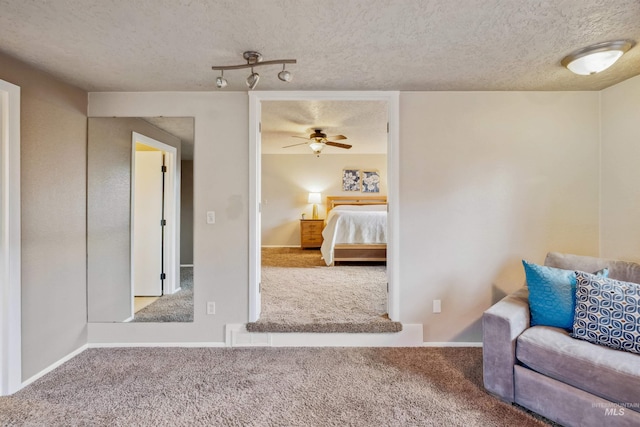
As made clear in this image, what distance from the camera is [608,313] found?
1647 mm

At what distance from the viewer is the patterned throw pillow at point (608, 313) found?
159 cm

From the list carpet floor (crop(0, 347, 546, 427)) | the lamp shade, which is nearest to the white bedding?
the lamp shade

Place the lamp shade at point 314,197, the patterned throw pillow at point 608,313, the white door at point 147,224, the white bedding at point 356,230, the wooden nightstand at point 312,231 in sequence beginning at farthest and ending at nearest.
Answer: the lamp shade at point 314,197 < the wooden nightstand at point 312,231 < the white bedding at point 356,230 < the white door at point 147,224 < the patterned throw pillow at point 608,313

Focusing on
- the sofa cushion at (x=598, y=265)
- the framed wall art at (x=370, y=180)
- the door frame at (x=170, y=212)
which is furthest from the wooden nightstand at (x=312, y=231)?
the sofa cushion at (x=598, y=265)

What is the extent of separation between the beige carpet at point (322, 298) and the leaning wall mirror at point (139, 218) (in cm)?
85

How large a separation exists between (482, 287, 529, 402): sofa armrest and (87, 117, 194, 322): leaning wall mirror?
234 centimetres

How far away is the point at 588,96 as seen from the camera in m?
2.49

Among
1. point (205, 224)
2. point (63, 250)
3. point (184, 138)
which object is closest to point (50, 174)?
point (63, 250)

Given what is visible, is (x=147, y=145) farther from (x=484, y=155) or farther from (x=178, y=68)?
(x=484, y=155)

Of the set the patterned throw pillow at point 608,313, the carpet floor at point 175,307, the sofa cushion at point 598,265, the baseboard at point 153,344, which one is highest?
the sofa cushion at point 598,265

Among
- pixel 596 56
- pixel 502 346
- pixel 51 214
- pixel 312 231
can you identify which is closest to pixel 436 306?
pixel 502 346

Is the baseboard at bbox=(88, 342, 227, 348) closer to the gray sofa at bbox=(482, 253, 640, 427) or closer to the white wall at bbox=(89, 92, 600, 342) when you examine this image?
the white wall at bbox=(89, 92, 600, 342)

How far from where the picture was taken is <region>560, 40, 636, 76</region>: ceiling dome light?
1745 mm

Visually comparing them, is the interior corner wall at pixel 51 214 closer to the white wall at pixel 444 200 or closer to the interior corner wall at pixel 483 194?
the white wall at pixel 444 200
